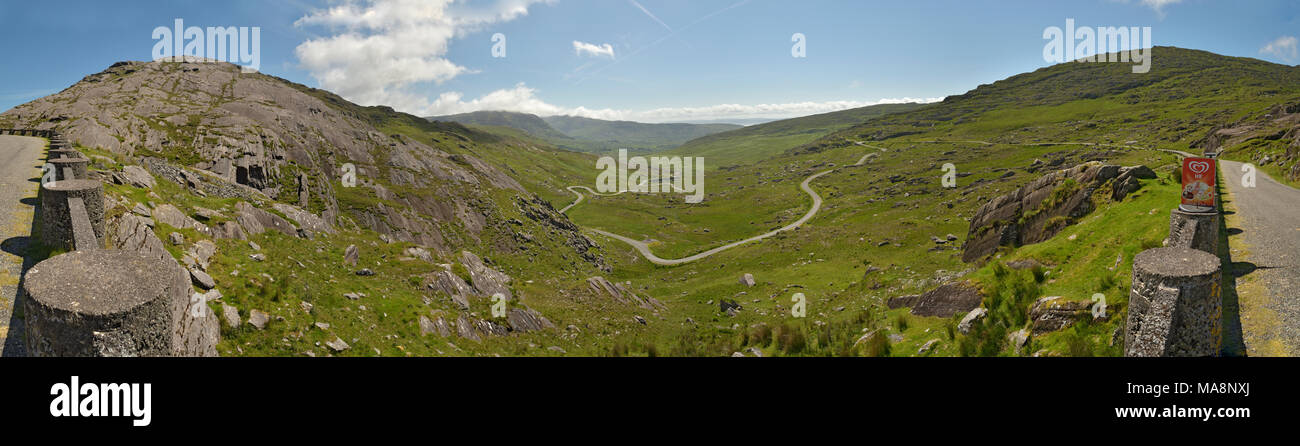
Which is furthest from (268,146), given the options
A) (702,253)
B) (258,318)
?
(702,253)

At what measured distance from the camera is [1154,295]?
1038 cm

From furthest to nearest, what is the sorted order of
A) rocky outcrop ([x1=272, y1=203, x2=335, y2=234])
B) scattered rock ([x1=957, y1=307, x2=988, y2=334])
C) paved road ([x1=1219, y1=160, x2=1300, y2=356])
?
rocky outcrop ([x1=272, y1=203, x2=335, y2=234]), scattered rock ([x1=957, y1=307, x2=988, y2=334]), paved road ([x1=1219, y1=160, x2=1300, y2=356])

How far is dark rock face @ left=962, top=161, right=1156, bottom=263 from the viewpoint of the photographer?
26734mm

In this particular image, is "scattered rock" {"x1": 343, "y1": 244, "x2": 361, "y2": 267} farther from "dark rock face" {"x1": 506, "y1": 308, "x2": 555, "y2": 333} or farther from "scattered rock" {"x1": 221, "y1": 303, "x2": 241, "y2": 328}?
"scattered rock" {"x1": 221, "y1": 303, "x2": 241, "y2": 328}

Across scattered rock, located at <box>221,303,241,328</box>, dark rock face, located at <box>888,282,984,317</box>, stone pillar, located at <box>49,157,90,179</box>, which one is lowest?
dark rock face, located at <box>888,282,984,317</box>

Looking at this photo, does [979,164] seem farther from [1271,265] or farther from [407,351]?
[407,351]

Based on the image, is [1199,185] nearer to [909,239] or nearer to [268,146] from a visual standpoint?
[909,239]

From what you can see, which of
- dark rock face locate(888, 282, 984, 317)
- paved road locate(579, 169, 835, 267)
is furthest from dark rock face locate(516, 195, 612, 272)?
Result: dark rock face locate(888, 282, 984, 317)

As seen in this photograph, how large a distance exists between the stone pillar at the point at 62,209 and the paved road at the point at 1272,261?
104 feet
